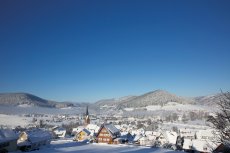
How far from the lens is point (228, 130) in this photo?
9.40m

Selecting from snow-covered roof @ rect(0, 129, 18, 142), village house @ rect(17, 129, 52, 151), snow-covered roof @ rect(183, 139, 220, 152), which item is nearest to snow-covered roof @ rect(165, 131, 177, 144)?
snow-covered roof @ rect(183, 139, 220, 152)

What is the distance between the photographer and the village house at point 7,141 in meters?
38.9

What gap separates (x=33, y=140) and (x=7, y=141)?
6779 millimetres

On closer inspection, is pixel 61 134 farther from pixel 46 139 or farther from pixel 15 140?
pixel 15 140

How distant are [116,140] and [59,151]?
22103 mm

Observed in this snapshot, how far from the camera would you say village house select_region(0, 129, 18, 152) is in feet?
128

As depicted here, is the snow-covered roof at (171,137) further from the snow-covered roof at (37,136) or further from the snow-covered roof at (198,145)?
the snow-covered roof at (37,136)

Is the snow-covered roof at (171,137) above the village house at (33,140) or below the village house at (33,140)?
→ below

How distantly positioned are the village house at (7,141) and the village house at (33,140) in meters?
2.27

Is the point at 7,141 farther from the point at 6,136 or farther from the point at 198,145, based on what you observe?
the point at 198,145

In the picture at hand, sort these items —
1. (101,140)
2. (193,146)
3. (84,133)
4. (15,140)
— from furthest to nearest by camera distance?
(84,133) → (101,140) → (193,146) → (15,140)

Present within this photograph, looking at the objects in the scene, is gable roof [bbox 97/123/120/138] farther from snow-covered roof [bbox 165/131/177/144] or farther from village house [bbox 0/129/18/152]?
village house [bbox 0/129/18/152]

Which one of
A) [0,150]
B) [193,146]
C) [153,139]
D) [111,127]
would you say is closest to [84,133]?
[111,127]

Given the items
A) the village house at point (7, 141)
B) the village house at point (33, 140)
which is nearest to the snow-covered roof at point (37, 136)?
the village house at point (33, 140)
